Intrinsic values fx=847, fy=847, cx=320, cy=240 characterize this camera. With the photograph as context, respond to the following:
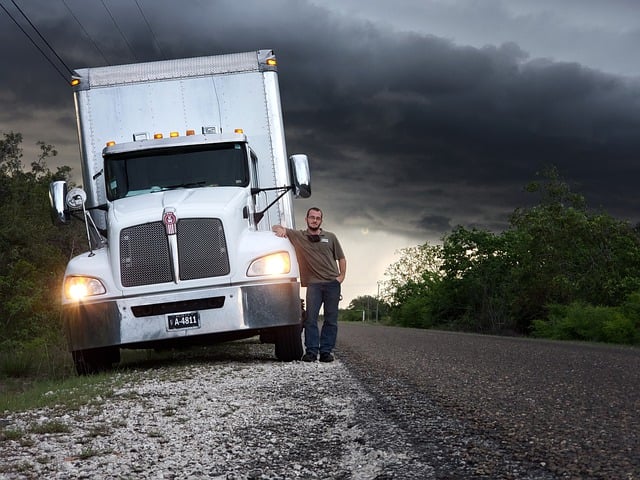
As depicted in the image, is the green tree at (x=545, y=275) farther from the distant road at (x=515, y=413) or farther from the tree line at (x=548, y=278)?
the distant road at (x=515, y=413)

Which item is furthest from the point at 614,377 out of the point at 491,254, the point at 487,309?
the point at 491,254

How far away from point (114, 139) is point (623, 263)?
24854 mm

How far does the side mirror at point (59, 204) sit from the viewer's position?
11164 millimetres

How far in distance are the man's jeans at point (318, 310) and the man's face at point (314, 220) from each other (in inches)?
31.4

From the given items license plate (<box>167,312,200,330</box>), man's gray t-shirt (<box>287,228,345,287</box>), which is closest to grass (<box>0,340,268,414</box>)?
license plate (<box>167,312,200,330</box>)

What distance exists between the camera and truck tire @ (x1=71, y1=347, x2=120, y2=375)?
10977 mm

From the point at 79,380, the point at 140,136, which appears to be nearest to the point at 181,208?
the point at 140,136

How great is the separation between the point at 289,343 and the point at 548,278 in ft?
84.8

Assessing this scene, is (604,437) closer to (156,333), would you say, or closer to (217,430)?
(217,430)

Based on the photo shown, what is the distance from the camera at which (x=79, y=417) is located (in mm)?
6902

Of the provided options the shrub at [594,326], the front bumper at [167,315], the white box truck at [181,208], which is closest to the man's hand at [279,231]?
the white box truck at [181,208]

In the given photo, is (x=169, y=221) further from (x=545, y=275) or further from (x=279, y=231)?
(x=545, y=275)

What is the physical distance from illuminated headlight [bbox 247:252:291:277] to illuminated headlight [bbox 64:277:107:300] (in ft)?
6.16

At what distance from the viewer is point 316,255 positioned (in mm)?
11664
